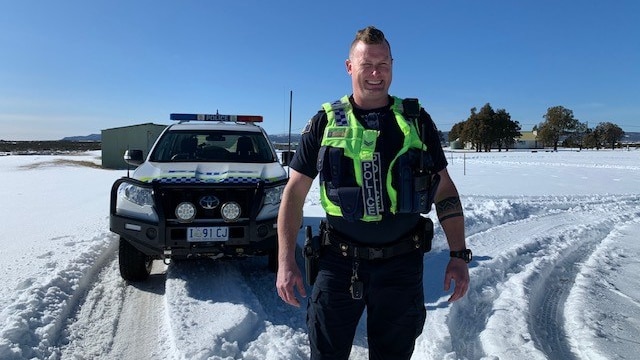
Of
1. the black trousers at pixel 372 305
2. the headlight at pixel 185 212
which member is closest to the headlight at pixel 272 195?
the headlight at pixel 185 212

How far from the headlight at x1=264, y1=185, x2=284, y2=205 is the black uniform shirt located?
231 cm

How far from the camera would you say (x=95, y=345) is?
127 inches

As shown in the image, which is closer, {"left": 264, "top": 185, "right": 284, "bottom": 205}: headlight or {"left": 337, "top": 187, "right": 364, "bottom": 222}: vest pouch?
{"left": 337, "top": 187, "right": 364, "bottom": 222}: vest pouch

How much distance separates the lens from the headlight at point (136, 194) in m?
4.18

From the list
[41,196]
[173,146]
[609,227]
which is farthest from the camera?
[41,196]

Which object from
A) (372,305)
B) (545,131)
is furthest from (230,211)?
(545,131)

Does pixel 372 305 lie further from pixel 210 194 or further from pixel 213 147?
pixel 213 147

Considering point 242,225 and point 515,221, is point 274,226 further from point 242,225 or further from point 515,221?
point 515,221

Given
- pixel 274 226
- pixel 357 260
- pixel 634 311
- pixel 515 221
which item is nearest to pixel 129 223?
pixel 274 226

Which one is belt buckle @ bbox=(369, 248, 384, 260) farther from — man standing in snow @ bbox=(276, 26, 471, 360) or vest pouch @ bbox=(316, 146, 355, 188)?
vest pouch @ bbox=(316, 146, 355, 188)

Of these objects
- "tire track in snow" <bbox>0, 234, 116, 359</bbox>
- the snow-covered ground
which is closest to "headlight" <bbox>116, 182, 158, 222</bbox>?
the snow-covered ground

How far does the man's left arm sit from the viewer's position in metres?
2.09

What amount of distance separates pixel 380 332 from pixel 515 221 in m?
6.54

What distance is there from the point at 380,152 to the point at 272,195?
8.42 ft
